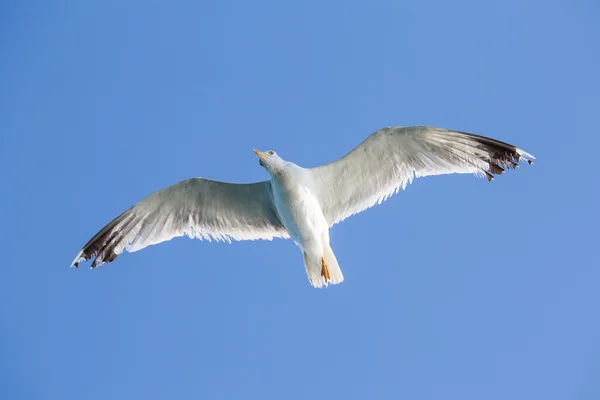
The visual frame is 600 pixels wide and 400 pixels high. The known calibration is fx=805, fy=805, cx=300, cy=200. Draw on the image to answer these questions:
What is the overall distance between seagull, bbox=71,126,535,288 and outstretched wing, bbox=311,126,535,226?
0.01 m

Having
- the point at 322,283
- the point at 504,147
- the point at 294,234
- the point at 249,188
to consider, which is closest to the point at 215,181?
the point at 249,188

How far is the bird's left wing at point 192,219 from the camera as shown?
40.1 ft

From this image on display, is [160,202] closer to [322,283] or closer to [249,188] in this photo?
[249,188]

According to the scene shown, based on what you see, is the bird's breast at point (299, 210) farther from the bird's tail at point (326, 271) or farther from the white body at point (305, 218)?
the bird's tail at point (326, 271)

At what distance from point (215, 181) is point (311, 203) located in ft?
5.02

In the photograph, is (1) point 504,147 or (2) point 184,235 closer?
(1) point 504,147

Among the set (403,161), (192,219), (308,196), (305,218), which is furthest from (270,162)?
(403,161)

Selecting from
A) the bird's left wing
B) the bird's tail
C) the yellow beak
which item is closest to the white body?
the bird's tail

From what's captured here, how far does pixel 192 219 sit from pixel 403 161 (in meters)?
3.36

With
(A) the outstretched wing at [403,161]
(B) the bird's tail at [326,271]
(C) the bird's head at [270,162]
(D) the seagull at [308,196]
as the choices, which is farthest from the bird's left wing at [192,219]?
(A) the outstretched wing at [403,161]

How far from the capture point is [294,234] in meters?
11.9

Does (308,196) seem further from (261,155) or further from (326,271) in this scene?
(326,271)

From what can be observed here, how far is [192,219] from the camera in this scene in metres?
12.5

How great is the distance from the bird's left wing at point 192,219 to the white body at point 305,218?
1.82ft
